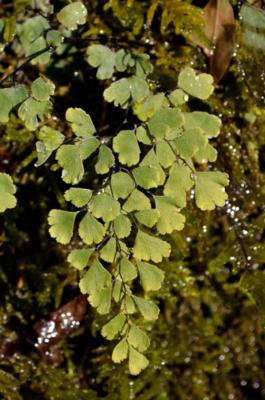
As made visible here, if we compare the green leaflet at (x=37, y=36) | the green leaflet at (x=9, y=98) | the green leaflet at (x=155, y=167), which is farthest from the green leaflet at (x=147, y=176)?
the green leaflet at (x=37, y=36)

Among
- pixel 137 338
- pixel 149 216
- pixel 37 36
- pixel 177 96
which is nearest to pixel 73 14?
pixel 37 36

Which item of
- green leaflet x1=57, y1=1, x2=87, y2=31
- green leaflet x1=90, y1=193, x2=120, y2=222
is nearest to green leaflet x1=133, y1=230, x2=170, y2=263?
green leaflet x1=90, y1=193, x2=120, y2=222

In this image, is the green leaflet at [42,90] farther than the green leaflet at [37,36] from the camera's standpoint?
No

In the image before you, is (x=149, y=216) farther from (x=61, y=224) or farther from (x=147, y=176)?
(x=61, y=224)

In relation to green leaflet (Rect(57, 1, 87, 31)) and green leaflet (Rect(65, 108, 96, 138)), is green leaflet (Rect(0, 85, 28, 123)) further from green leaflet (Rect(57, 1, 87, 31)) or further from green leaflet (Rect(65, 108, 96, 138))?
green leaflet (Rect(57, 1, 87, 31))

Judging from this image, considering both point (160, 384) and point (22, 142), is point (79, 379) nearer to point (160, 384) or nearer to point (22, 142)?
point (160, 384)

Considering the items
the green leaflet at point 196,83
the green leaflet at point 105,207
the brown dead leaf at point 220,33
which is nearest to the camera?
the green leaflet at point 105,207

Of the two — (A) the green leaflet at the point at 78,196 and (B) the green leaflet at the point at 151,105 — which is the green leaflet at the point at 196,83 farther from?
(A) the green leaflet at the point at 78,196
